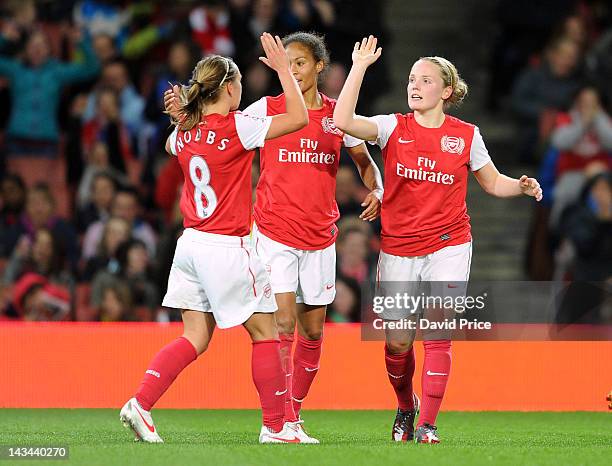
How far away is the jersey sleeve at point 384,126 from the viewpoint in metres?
7.72

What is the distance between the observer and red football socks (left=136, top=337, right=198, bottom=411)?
718cm

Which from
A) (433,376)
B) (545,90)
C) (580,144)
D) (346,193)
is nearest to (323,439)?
(433,376)

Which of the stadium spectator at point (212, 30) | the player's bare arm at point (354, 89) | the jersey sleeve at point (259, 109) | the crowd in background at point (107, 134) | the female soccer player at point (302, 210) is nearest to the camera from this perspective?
the player's bare arm at point (354, 89)

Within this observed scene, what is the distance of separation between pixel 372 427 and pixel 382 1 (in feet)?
27.4

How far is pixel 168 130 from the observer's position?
1363 cm

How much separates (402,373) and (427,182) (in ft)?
3.49

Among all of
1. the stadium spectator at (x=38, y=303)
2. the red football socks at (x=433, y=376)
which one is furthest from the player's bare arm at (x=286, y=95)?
the stadium spectator at (x=38, y=303)

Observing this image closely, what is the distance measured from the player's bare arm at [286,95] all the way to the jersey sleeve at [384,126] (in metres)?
0.60

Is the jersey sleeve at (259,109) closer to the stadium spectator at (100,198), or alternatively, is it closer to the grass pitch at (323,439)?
the grass pitch at (323,439)

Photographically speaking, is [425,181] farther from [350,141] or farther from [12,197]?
[12,197]

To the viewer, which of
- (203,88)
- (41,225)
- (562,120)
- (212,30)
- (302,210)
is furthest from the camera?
(212,30)

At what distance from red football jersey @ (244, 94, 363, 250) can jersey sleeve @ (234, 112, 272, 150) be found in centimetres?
61

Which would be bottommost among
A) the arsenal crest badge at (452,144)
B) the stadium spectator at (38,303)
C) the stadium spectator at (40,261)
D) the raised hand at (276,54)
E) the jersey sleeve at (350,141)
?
the stadium spectator at (38,303)

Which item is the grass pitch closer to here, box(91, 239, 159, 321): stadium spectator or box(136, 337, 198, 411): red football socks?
box(136, 337, 198, 411): red football socks
